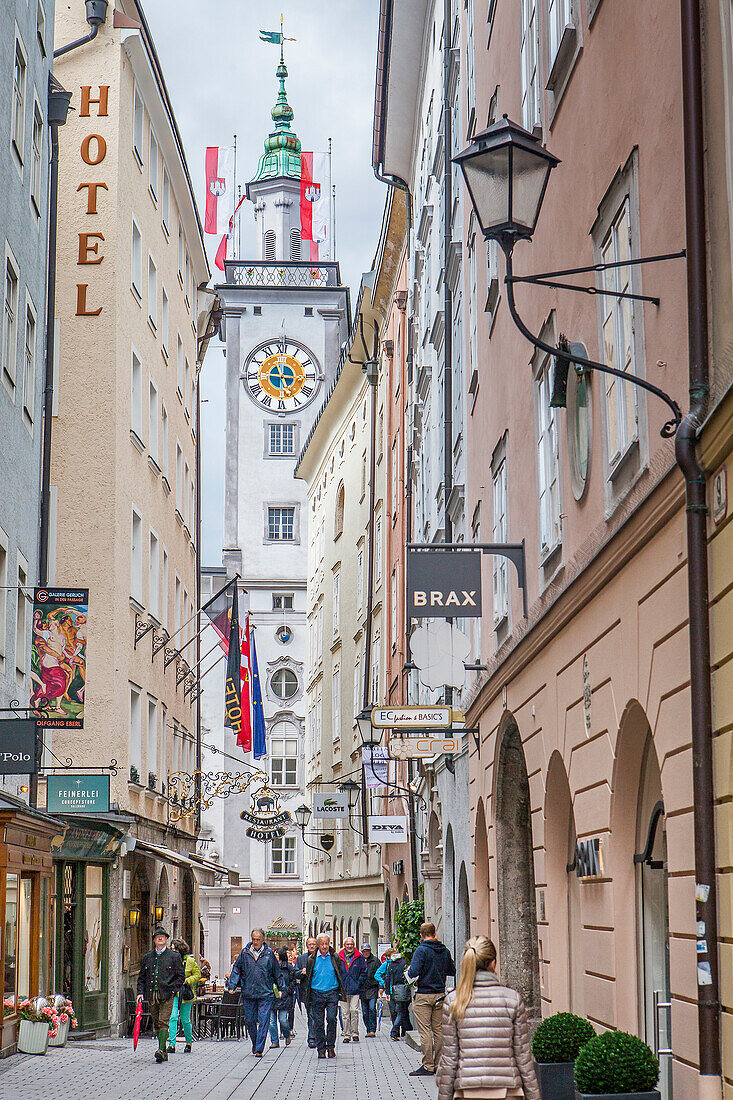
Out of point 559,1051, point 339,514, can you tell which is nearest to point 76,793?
point 559,1051

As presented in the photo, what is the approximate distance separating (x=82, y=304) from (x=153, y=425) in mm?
5456

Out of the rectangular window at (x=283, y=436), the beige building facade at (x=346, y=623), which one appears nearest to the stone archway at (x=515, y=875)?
the beige building facade at (x=346, y=623)

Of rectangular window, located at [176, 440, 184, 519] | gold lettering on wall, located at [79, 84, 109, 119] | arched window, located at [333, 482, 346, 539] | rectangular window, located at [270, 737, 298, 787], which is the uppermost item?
gold lettering on wall, located at [79, 84, 109, 119]

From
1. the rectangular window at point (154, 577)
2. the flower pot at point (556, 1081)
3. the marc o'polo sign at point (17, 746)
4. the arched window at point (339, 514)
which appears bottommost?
the flower pot at point (556, 1081)

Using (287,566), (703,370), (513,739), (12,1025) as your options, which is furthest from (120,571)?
(287,566)

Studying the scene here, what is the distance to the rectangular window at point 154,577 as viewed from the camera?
32.3 meters

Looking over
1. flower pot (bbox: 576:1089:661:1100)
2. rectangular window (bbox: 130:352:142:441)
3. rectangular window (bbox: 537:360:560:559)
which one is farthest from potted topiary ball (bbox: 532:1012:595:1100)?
rectangular window (bbox: 130:352:142:441)

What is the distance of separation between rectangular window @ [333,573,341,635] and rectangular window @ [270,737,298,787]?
15.0m

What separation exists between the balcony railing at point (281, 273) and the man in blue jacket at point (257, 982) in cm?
5385

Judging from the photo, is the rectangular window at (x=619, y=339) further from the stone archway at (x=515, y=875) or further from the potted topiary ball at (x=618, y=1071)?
the stone archway at (x=515, y=875)

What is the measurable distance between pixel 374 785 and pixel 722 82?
1089 inches

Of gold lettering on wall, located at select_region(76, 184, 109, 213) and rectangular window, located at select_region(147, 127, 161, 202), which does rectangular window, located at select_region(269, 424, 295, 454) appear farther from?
gold lettering on wall, located at select_region(76, 184, 109, 213)

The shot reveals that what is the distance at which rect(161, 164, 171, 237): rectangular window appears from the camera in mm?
36438

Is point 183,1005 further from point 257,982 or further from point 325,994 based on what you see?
point 325,994
